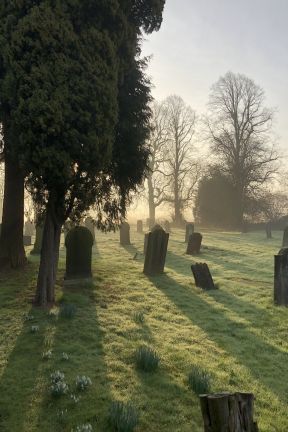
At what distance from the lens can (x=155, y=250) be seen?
1430cm

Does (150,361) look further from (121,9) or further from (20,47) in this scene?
(121,9)

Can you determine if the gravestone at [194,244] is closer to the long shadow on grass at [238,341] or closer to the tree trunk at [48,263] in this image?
the long shadow on grass at [238,341]

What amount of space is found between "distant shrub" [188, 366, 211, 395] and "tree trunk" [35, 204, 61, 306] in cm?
517

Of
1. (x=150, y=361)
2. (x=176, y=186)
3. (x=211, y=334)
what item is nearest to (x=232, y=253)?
(x=211, y=334)

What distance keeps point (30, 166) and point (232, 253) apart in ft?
46.9

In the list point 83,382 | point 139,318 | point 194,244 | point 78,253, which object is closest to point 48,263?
point 78,253

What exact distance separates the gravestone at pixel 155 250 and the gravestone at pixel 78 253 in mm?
2697

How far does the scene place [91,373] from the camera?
5879 millimetres

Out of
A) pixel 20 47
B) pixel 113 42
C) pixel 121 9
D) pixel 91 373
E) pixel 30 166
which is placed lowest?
pixel 91 373

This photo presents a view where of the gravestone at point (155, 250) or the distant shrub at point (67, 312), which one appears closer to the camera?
the distant shrub at point (67, 312)

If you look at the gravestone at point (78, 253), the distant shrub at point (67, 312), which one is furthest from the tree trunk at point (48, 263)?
Answer: the gravestone at point (78, 253)

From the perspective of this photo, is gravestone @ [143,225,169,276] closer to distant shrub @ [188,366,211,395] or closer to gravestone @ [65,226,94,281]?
gravestone @ [65,226,94,281]

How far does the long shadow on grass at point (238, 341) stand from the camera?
249 inches

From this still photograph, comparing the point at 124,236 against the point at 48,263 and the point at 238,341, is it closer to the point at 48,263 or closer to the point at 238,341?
the point at 48,263
